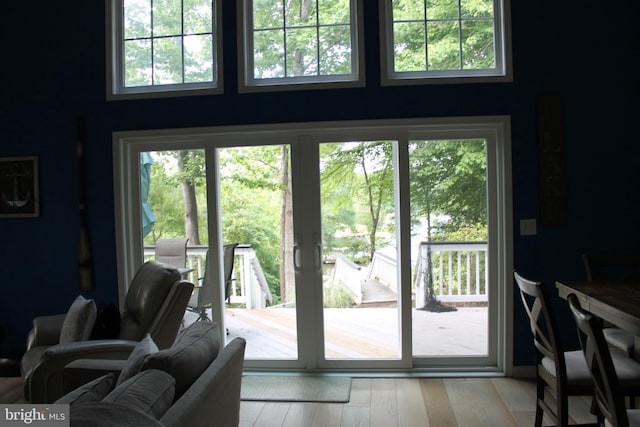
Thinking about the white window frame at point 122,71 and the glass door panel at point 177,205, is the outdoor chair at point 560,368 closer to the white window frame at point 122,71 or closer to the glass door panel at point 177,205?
the glass door panel at point 177,205

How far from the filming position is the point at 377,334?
11.9ft

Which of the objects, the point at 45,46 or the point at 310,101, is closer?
the point at 310,101

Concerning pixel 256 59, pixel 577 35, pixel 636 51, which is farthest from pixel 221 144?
pixel 636 51

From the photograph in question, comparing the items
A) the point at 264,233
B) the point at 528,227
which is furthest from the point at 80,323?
the point at 528,227

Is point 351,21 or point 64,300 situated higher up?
point 351,21

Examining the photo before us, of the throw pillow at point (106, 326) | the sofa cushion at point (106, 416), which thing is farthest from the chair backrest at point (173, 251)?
the sofa cushion at point (106, 416)

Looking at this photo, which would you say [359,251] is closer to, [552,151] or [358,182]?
[358,182]

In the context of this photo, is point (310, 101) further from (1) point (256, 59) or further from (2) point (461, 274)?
(2) point (461, 274)

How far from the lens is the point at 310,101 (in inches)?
137

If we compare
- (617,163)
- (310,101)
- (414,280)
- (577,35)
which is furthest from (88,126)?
(617,163)

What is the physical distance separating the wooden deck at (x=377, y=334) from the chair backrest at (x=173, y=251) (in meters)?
0.83

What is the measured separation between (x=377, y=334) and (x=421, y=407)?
80 centimetres

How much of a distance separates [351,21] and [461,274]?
7.16 feet

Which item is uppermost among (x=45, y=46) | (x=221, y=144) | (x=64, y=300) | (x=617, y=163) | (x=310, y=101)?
(x=45, y=46)
